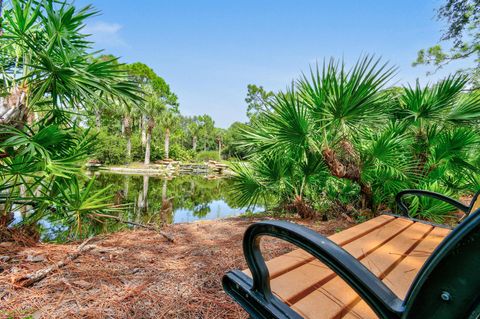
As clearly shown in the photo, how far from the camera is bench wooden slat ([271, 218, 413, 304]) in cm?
84

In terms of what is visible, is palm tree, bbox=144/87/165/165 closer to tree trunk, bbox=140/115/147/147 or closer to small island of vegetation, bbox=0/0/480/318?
tree trunk, bbox=140/115/147/147

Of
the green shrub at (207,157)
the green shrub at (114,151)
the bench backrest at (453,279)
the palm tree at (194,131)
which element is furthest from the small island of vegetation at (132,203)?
the palm tree at (194,131)

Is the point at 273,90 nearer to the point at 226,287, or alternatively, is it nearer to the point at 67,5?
the point at 67,5

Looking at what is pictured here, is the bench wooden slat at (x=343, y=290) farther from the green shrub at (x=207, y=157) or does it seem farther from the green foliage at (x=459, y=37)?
the green shrub at (x=207, y=157)

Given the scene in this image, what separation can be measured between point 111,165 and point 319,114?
23.1 metres

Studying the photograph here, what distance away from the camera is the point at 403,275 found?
3.21ft

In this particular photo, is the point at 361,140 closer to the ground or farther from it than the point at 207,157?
farther from it

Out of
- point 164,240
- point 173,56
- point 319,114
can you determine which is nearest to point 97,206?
point 164,240

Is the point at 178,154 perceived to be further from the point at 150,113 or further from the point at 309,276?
the point at 309,276

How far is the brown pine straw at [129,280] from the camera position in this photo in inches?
54.5

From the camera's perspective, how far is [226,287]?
0.92m

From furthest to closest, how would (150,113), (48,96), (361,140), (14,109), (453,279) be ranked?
(150,113)
(361,140)
(48,96)
(14,109)
(453,279)

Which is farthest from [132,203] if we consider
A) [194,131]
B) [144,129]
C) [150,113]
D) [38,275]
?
[194,131]

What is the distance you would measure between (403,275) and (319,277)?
13.4 inches
